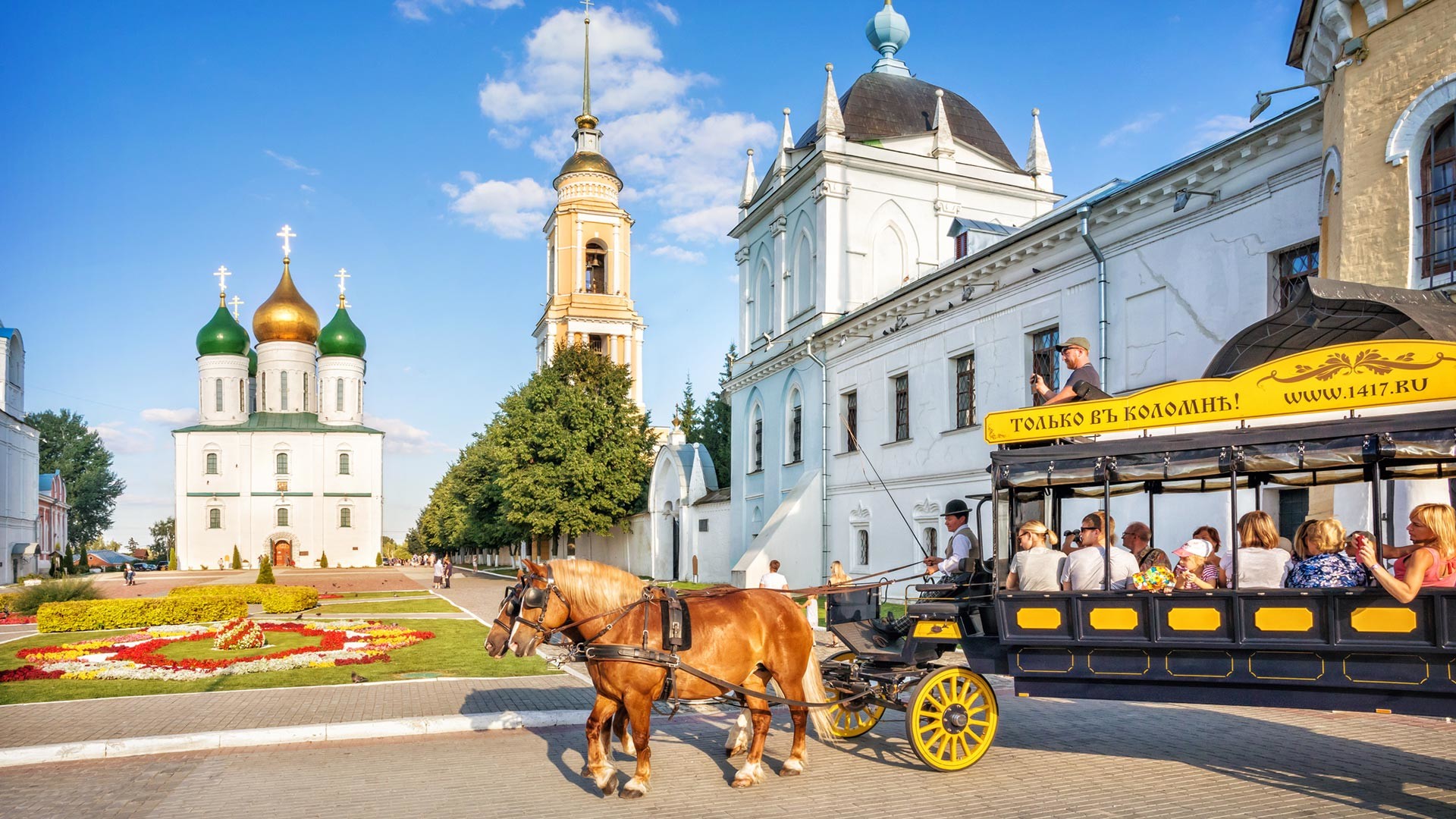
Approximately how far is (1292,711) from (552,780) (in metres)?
8.18

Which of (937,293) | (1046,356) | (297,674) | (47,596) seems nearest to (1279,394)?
(297,674)

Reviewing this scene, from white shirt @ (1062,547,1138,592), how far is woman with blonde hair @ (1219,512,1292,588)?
68cm

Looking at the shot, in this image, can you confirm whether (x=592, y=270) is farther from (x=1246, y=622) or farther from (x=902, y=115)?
(x=1246, y=622)

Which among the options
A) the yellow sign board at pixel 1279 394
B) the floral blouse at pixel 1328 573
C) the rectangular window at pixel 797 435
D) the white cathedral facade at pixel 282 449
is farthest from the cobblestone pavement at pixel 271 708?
the white cathedral facade at pixel 282 449

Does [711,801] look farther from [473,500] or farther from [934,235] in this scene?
[473,500]

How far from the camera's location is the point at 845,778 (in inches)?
300

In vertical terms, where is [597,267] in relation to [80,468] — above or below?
above

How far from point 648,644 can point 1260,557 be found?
→ 432cm

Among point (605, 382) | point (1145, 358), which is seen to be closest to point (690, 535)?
point (605, 382)

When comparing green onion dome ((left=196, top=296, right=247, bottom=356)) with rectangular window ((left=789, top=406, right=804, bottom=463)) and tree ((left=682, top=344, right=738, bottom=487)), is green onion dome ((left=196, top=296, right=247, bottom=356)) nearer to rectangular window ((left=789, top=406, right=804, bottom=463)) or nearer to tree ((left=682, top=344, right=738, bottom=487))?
tree ((left=682, top=344, right=738, bottom=487))

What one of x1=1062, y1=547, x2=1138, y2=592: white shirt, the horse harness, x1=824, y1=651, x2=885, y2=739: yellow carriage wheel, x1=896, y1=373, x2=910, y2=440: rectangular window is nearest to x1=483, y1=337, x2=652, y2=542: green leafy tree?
x1=896, y1=373, x2=910, y2=440: rectangular window

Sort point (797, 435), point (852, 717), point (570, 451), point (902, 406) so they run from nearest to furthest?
1. point (852, 717)
2. point (902, 406)
3. point (797, 435)
4. point (570, 451)

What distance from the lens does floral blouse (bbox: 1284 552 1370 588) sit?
6.21m

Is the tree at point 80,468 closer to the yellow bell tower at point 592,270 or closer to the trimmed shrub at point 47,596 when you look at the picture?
the yellow bell tower at point 592,270
